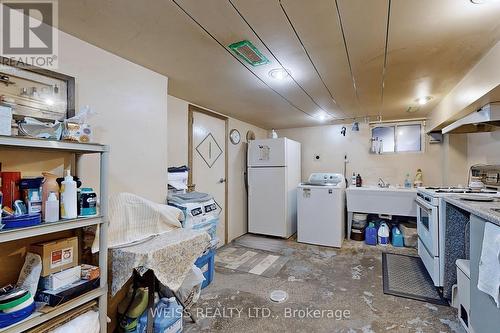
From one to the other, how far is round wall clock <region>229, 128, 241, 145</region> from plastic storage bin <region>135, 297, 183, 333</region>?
8.61 ft

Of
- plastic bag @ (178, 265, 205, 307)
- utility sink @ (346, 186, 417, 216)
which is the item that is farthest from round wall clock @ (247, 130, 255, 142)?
plastic bag @ (178, 265, 205, 307)

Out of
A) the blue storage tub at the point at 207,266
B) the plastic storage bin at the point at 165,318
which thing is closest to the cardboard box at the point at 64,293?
the plastic storage bin at the point at 165,318

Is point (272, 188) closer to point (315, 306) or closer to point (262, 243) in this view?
point (262, 243)

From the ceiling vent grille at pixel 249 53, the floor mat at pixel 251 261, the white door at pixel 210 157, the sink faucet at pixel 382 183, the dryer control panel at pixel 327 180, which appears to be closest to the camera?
the ceiling vent grille at pixel 249 53

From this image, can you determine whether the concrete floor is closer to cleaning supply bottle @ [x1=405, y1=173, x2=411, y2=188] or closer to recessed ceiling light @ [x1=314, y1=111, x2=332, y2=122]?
cleaning supply bottle @ [x1=405, y1=173, x2=411, y2=188]

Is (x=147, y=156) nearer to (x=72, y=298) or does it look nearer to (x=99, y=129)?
(x=99, y=129)

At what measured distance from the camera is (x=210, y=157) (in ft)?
11.4

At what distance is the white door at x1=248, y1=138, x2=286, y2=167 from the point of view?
4.01 metres

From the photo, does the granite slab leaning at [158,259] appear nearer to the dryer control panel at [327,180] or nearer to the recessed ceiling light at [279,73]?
the recessed ceiling light at [279,73]

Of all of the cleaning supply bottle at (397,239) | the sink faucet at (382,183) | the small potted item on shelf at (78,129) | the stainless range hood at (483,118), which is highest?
the stainless range hood at (483,118)

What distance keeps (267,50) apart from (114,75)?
1.11 metres

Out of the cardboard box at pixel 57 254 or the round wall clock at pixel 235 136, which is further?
the round wall clock at pixel 235 136

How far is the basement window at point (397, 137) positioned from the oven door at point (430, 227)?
181cm

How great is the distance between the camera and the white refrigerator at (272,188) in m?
4.00
